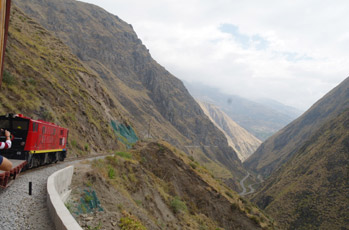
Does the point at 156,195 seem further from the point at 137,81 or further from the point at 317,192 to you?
the point at 137,81

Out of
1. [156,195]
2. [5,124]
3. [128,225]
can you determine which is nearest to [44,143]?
[5,124]

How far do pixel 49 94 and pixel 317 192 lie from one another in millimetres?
58980

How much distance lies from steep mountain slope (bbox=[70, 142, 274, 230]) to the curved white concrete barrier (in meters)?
0.63

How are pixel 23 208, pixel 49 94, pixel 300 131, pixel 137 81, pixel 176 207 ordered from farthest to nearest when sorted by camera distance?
pixel 300 131 < pixel 137 81 < pixel 49 94 < pixel 176 207 < pixel 23 208

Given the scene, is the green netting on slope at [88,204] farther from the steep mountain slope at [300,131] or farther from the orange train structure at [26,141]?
the steep mountain slope at [300,131]

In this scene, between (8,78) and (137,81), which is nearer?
(8,78)

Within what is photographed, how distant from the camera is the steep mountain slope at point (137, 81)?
11444cm

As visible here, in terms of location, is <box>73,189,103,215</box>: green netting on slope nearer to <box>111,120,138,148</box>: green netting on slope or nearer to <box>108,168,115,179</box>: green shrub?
<box>108,168,115,179</box>: green shrub

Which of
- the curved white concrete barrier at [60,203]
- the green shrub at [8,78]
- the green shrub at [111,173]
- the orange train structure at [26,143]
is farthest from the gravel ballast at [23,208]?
the green shrub at [8,78]

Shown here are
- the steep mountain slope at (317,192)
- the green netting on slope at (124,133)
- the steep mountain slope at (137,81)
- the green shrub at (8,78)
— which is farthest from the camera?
the steep mountain slope at (137,81)

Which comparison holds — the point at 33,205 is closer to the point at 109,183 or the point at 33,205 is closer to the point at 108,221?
the point at 108,221

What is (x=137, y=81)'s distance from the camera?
474ft

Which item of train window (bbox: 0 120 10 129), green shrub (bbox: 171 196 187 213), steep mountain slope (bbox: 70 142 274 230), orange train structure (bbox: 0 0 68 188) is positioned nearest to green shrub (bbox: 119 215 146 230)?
steep mountain slope (bbox: 70 142 274 230)

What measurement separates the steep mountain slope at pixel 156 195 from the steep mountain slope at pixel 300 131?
5195 inches
